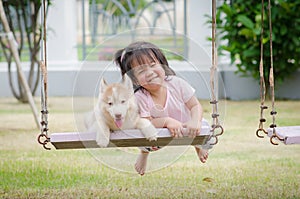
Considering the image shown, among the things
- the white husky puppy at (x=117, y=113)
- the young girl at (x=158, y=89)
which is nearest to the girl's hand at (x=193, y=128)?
the young girl at (x=158, y=89)

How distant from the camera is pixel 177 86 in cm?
215

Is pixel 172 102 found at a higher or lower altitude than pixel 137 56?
lower

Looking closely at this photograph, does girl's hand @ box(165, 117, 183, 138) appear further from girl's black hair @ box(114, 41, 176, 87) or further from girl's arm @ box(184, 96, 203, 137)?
girl's black hair @ box(114, 41, 176, 87)

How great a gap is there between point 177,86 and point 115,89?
27 centimetres

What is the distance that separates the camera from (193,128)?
2020 mm

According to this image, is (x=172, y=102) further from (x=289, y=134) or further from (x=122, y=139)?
(x=289, y=134)

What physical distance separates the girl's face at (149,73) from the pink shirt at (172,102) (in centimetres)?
3

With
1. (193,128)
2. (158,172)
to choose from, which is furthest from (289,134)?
(158,172)

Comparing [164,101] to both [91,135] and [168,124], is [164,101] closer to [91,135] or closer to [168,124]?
[168,124]

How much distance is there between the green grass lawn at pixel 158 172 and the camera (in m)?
2.56

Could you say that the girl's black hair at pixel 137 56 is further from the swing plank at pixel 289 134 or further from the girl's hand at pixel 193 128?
the swing plank at pixel 289 134

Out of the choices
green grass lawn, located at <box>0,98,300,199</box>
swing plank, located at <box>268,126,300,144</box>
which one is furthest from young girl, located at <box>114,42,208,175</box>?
swing plank, located at <box>268,126,300,144</box>

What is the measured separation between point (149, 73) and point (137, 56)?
7cm

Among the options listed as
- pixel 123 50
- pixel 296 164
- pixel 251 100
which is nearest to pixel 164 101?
pixel 123 50
